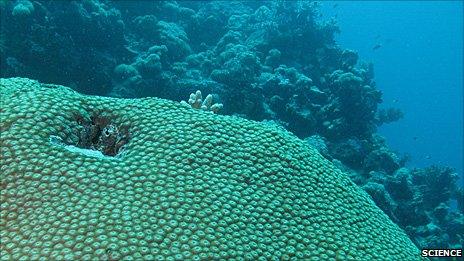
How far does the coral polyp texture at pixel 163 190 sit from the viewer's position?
3.50 m

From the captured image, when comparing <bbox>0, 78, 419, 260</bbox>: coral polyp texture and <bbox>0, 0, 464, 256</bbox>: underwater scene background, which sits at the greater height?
<bbox>0, 0, 464, 256</bbox>: underwater scene background

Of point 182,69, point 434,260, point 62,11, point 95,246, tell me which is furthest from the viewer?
point 182,69

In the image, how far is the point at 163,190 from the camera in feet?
13.0

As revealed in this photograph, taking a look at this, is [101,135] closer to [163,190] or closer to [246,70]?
[163,190]

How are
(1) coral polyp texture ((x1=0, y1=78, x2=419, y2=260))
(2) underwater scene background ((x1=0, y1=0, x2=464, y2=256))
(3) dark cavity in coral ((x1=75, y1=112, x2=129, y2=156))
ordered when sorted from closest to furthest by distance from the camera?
(1) coral polyp texture ((x1=0, y1=78, x2=419, y2=260)), (3) dark cavity in coral ((x1=75, y1=112, x2=129, y2=156)), (2) underwater scene background ((x1=0, y1=0, x2=464, y2=256))

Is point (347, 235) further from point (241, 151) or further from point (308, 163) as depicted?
point (241, 151)

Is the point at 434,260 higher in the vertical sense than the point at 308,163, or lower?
higher

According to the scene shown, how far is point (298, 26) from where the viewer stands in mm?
18469

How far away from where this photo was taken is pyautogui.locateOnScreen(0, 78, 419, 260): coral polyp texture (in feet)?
11.5

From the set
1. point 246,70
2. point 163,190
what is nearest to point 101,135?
point 163,190

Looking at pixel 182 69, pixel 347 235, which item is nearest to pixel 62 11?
pixel 182 69

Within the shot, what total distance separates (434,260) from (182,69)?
9.98 metres

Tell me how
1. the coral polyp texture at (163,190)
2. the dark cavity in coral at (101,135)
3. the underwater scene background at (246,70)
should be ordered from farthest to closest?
the underwater scene background at (246,70) → the dark cavity in coral at (101,135) → the coral polyp texture at (163,190)

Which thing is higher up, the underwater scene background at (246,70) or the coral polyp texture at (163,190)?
the underwater scene background at (246,70)
